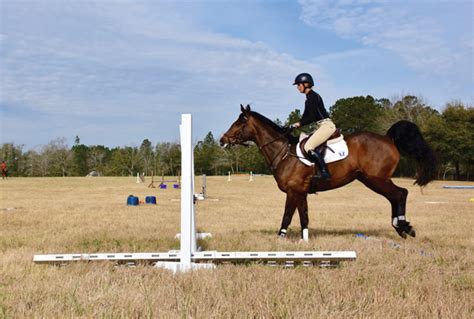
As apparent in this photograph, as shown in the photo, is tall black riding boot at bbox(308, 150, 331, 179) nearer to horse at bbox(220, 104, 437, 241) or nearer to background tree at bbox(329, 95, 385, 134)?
horse at bbox(220, 104, 437, 241)

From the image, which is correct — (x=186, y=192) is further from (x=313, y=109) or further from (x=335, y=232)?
(x=335, y=232)

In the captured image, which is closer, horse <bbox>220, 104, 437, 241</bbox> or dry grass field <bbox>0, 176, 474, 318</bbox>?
dry grass field <bbox>0, 176, 474, 318</bbox>

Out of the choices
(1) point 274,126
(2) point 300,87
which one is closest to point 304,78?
(2) point 300,87

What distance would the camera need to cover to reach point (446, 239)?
7945 millimetres

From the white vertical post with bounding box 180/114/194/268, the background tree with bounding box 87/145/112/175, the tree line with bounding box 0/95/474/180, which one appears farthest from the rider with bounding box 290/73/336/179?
the background tree with bounding box 87/145/112/175

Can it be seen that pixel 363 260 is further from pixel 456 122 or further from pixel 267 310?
pixel 456 122

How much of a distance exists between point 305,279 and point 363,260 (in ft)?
4.58

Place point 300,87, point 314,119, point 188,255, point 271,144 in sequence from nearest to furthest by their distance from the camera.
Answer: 1. point 188,255
2. point 314,119
3. point 300,87
4. point 271,144

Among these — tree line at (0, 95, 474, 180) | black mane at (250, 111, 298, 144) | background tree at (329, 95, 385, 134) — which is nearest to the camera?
black mane at (250, 111, 298, 144)

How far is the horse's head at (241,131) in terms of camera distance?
7809mm

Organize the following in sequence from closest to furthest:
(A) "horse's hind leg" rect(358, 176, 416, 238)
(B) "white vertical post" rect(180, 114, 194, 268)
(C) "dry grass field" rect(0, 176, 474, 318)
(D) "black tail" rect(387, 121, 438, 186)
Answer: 1. (C) "dry grass field" rect(0, 176, 474, 318)
2. (B) "white vertical post" rect(180, 114, 194, 268)
3. (A) "horse's hind leg" rect(358, 176, 416, 238)
4. (D) "black tail" rect(387, 121, 438, 186)

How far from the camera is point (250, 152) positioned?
2746 inches

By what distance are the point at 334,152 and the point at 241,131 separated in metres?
1.71

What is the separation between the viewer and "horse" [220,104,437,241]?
7547 mm
